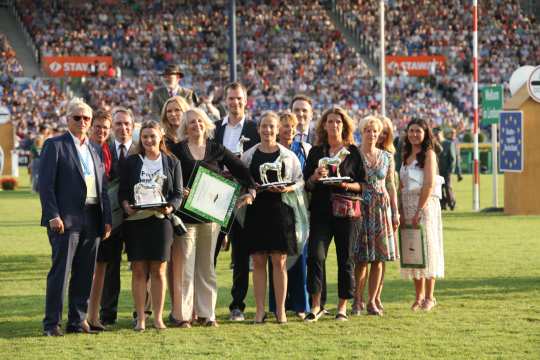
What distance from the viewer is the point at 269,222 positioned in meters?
9.72

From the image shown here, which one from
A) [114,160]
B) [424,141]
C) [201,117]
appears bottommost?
[114,160]

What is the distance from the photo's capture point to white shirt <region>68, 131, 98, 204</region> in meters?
9.10

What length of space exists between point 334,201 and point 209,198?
3.68 feet

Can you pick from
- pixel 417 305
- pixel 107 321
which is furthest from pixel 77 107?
pixel 417 305

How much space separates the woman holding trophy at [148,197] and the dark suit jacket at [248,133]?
1549mm

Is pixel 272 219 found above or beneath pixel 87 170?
beneath

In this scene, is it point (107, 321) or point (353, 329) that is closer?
point (353, 329)

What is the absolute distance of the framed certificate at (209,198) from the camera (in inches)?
373

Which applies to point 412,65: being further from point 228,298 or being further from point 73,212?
point 73,212

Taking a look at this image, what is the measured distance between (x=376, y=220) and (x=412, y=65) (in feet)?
127

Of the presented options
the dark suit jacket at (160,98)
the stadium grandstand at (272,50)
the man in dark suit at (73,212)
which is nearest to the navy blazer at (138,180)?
the man in dark suit at (73,212)

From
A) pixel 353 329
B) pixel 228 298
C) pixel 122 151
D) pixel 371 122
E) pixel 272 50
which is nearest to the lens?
pixel 353 329

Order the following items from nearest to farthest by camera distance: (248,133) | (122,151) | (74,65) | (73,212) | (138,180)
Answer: (73,212) < (138,180) < (122,151) < (248,133) < (74,65)

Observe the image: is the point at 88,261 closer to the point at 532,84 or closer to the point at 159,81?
the point at 532,84
